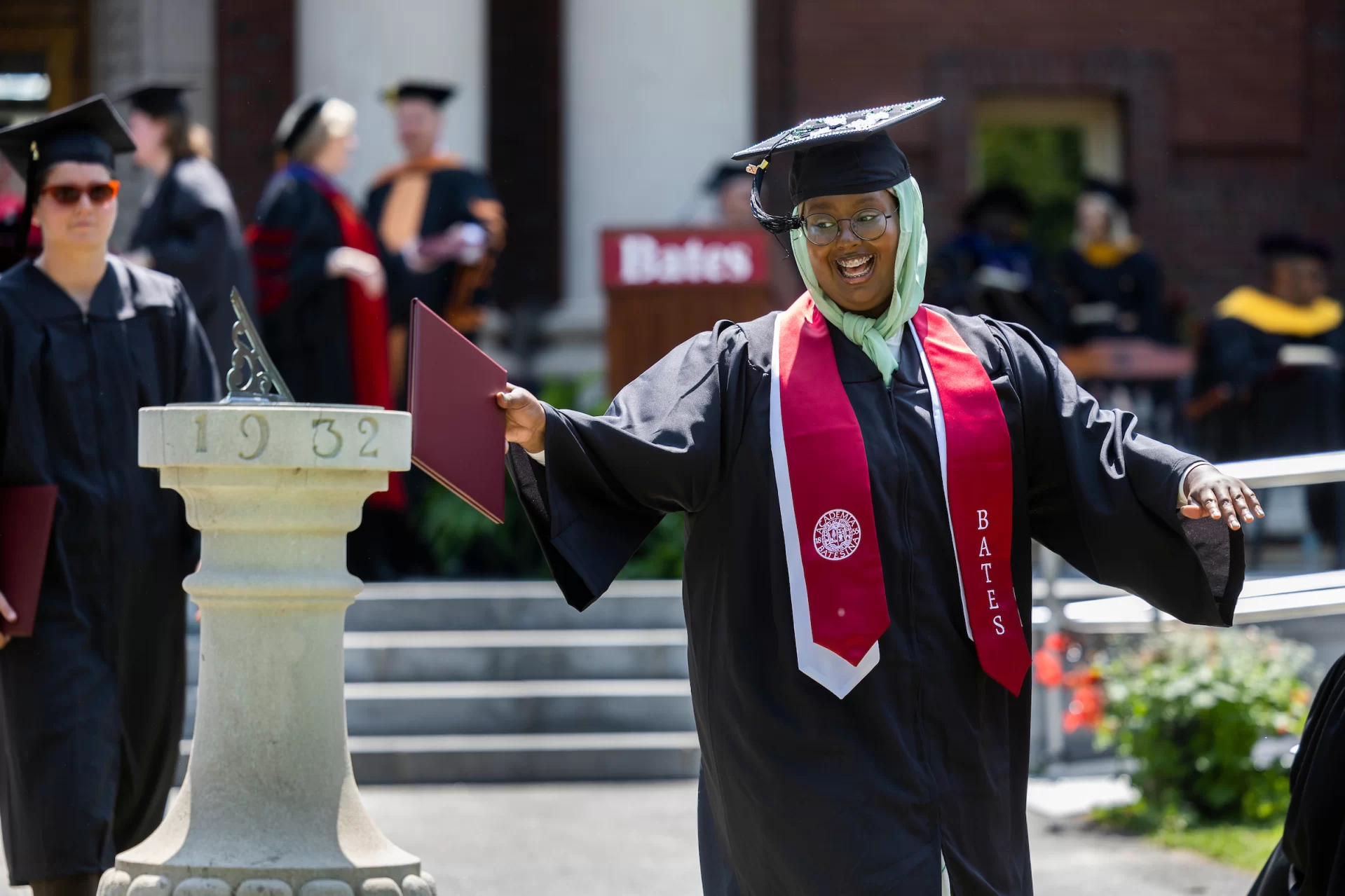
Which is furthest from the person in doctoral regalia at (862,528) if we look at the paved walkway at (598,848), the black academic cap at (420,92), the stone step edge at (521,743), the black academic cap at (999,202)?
the black academic cap at (999,202)

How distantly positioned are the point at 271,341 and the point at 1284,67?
8.32 m

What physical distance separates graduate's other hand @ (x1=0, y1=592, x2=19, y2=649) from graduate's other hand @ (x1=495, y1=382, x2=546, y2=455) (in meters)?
1.57

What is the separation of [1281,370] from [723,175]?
3.46 metres

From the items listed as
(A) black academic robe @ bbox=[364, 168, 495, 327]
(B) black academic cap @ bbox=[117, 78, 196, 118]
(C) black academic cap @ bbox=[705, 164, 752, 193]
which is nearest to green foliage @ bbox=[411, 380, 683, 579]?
(A) black academic robe @ bbox=[364, 168, 495, 327]

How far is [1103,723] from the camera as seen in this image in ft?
23.4

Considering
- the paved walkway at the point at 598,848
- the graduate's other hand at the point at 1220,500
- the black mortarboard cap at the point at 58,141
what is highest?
the black mortarboard cap at the point at 58,141

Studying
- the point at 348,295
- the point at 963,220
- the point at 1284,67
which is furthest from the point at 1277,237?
the point at 348,295

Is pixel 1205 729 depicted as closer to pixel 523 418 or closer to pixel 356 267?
pixel 523 418

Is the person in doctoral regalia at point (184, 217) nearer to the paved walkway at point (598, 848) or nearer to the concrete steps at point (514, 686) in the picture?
the concrete steps at point (514, 686)

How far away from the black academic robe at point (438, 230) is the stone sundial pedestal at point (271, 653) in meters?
6.32

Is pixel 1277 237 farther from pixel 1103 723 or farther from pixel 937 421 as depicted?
pixel 937 421

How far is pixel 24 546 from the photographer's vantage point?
469cm

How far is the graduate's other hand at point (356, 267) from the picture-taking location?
9.43 m

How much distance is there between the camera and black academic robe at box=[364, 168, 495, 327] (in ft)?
34.0
